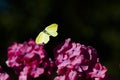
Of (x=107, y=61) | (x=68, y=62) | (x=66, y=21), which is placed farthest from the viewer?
(x=66, y=21)

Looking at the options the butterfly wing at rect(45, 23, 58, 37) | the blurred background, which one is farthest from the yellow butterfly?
the blurred background

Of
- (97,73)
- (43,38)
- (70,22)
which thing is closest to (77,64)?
(97,73)

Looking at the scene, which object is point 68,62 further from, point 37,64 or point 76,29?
point 76,29

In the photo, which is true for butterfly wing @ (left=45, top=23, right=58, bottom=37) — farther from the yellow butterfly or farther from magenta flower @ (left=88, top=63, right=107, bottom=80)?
magenta flower @ (left=88, top=63, right=107, bottom=80)

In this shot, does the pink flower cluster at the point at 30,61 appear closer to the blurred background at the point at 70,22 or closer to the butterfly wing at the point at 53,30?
the butterfly wing at the point at 53,30

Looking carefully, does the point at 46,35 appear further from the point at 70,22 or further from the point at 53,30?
the point at 70,22

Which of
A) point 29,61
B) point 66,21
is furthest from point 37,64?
point 66,21

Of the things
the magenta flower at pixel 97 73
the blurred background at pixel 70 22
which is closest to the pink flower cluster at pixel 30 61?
the magenta flower at pixel 97 73
